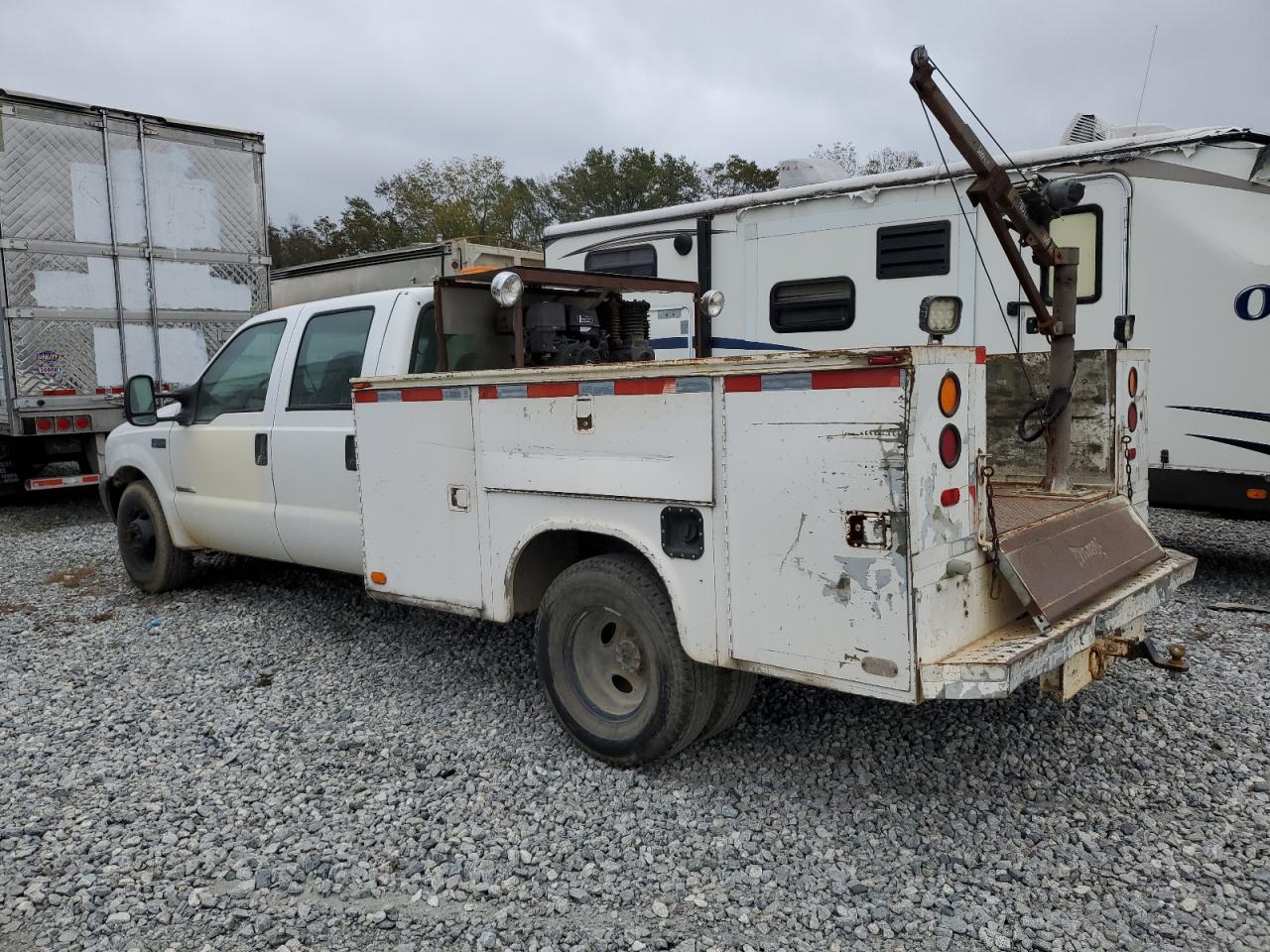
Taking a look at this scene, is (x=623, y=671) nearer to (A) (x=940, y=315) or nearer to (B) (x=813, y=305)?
(A) (x=940, y=315)

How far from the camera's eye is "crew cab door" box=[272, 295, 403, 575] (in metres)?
5.12

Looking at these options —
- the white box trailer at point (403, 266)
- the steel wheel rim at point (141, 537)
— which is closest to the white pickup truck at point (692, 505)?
the steel wheel rim at point (141, 537)

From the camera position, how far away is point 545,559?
4234 mm

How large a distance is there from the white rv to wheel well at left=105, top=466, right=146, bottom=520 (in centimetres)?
404

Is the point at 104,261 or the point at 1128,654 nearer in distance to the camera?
the point at 1128,654

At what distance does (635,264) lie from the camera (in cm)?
854

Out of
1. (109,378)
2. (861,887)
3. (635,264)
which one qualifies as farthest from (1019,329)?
(109,378)

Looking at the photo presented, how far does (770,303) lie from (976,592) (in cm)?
485

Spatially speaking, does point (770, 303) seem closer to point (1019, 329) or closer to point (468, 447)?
point (1019, 329)

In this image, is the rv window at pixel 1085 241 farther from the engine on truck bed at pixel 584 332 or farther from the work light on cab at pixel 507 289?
the work light on cab at pixel 507 289

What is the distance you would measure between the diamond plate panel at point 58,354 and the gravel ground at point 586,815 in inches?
207

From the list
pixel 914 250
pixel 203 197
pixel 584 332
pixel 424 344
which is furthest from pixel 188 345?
pixel 914 250

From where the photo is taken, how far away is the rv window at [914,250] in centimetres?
694

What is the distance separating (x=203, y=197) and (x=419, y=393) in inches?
299
